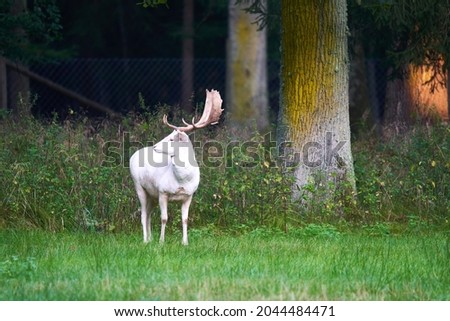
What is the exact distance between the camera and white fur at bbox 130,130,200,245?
34.5ft

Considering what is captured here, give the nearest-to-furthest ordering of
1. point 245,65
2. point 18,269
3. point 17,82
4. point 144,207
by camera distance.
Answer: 1. point 18,269
2. point 144,207
3. point 17,82
4. point 245,65

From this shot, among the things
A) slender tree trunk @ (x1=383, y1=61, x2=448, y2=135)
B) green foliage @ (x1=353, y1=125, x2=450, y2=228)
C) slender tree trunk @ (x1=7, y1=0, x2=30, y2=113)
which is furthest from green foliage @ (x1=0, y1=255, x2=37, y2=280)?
slender tree trunk @ (x1=383, y1=61, x2=448, y2=135)

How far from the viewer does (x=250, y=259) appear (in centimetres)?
956

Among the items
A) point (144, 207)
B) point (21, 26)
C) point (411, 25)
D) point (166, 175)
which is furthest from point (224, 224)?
point (21, 26)

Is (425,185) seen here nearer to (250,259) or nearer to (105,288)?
(250,259)

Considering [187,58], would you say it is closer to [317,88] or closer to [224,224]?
[317,88]

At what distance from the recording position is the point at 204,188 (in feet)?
40.8

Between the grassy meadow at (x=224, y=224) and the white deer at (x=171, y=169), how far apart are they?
17.6 inches

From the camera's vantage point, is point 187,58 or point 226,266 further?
point 187,58

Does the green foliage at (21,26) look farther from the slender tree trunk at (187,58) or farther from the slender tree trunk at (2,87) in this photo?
the slender tree trunk at (187,58)

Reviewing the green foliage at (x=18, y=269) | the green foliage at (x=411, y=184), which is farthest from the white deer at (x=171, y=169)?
the green foliage at (x=411, y=184)

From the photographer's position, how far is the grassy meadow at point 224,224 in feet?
27.5

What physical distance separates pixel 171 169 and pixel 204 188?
185cm

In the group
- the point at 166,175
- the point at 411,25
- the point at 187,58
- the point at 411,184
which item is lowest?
the point at 411,184
